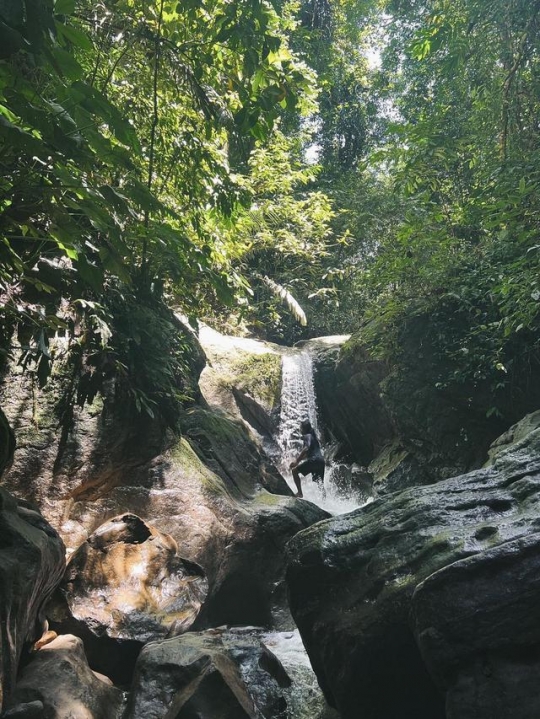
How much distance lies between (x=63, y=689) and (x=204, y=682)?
2.69ft

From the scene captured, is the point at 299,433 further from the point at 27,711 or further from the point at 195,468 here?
the point at 27,711

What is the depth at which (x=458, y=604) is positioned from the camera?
8.19ft

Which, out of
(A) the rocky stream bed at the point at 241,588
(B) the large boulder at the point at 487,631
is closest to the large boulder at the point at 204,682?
(A) the rocky stream bed at the point at 241,588

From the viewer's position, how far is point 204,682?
315cm

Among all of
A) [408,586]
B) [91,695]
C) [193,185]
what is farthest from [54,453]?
[408,586]

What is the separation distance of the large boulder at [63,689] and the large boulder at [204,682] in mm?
245

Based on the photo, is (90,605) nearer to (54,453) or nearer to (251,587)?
(54,453)

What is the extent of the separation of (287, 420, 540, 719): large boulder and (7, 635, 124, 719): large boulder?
134cm

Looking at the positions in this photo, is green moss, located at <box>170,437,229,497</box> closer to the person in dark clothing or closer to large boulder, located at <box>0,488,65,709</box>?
large boulder, located at <box>0,488,65,709</box>

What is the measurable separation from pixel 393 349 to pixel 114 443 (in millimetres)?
5449

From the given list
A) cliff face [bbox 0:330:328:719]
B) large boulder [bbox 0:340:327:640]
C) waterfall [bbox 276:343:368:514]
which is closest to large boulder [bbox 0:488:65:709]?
cliff face [bbox 0:330:328:719]

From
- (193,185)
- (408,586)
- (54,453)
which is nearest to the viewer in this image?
(408,586)

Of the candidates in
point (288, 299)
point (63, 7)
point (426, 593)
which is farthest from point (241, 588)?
point (288, 299)

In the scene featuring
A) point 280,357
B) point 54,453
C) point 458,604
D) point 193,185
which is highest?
point 280,357
